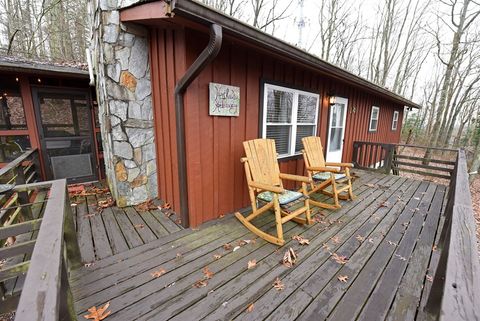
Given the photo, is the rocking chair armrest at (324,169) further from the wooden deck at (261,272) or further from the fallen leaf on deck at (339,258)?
the fallen leaf on deck at (339,258)

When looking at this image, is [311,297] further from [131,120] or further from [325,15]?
[325,15]

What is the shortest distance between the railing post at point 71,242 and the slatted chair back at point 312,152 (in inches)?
115

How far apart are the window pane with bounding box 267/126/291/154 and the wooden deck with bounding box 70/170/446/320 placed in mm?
1274

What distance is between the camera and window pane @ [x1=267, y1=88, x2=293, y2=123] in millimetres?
3180

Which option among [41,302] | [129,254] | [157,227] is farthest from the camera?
[157,227]

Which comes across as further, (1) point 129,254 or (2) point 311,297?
(1) point 129,254

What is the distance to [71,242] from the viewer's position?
1.72 metres

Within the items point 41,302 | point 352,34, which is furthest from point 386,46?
point 41,302

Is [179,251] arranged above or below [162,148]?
below

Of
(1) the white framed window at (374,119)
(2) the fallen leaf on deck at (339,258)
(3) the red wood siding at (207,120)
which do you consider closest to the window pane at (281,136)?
(3) the red wood siding at (207,120)

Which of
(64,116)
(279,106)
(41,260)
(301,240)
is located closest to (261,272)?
(301,240)

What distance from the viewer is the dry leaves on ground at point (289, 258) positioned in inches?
75.5

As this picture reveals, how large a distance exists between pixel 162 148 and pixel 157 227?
1029 millimetres

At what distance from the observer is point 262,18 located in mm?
9266
